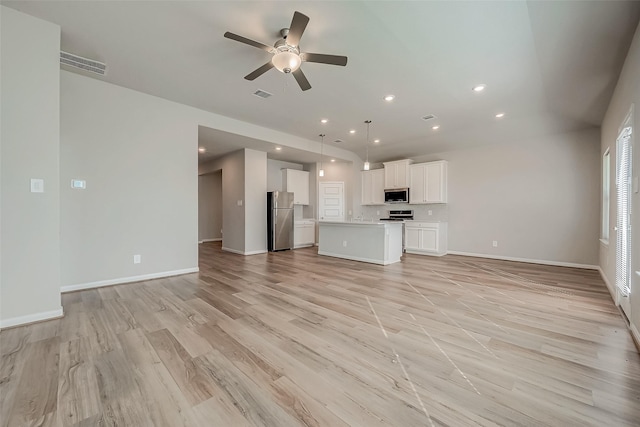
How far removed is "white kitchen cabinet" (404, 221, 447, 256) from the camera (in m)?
6.41

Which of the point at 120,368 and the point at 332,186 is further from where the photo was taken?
the point at 332,186

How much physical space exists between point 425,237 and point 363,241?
207 centimetres

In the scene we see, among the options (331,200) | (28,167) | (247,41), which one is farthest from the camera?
(331,200)

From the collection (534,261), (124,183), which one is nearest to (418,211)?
(534,261)

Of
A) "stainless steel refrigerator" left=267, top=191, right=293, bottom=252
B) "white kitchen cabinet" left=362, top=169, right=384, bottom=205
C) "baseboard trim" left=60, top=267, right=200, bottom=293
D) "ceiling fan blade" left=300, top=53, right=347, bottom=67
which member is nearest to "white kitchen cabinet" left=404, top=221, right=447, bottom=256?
"white kitchen cabinet" left=362, top=169, right=384, bottom=205

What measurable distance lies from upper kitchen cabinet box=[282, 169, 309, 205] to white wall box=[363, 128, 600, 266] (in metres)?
4.02

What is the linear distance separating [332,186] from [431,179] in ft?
9.82

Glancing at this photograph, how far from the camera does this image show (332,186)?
326 inches

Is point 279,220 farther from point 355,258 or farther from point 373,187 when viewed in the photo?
point 373,187

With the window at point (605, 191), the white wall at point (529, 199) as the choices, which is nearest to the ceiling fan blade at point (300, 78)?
the window at point (605, 191)

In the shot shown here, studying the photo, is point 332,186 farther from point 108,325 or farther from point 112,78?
point 108,325

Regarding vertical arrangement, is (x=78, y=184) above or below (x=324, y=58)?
below

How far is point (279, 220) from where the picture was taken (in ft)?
22.8

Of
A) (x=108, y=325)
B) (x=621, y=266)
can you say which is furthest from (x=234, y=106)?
(x=621, y=266)
